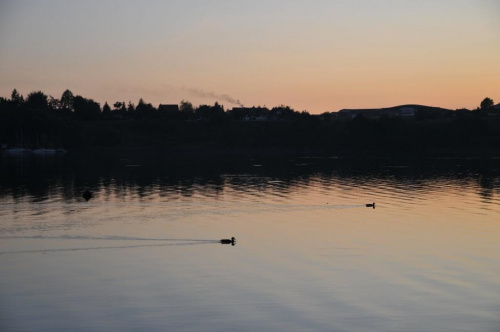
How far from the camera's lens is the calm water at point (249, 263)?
29844mm

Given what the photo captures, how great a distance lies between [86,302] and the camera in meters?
32.0

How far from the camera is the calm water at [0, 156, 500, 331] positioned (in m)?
29.8

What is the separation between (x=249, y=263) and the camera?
41406 millimetres

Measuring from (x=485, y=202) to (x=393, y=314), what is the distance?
51421 millimetres

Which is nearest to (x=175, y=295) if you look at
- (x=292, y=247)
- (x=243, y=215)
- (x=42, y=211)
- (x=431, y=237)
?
(x=292, y=247)

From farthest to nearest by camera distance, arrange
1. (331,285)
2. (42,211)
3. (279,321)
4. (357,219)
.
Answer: (42,211)
(357,219)
(331,285)
(279,321)

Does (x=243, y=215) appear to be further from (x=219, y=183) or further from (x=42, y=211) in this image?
(x=219, y=183)

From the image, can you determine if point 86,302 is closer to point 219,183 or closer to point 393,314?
point 393,314

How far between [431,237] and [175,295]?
2689 centimetres

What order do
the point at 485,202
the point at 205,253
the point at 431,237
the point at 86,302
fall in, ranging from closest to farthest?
the point at 86,302 < the point at 205,253 < the point at 431,237 < the point at 485,202

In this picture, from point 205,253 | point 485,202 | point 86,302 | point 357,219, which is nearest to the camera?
point 86,302

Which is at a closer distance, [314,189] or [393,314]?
[393,314]

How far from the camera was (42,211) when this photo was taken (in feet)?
218

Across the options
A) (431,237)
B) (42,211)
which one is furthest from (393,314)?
(42,211)
